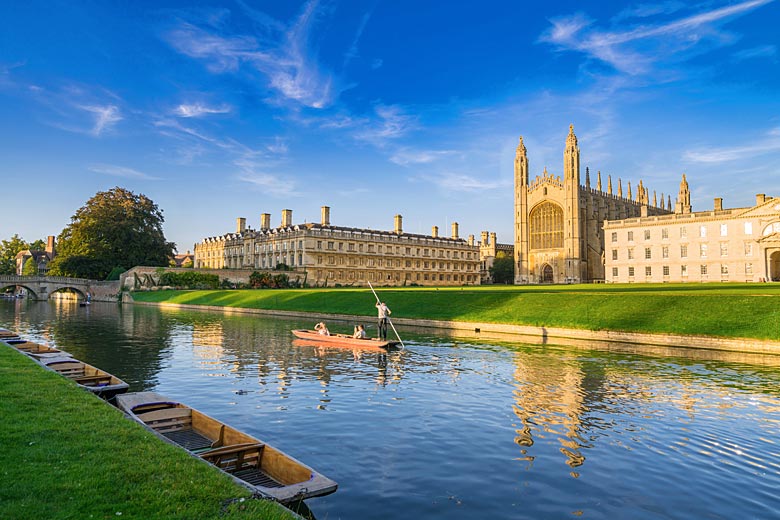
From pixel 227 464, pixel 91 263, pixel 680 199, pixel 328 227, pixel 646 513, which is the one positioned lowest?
pixel 646 513

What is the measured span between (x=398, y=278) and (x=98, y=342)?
84612 millimetres

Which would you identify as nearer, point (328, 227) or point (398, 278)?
point (328, 227)

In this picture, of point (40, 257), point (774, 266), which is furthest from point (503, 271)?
point (40, 257)

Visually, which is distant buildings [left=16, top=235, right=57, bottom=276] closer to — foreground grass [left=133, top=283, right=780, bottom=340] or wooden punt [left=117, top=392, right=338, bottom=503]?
foreground grass [left=133, top=283, right=780, bottom=340]

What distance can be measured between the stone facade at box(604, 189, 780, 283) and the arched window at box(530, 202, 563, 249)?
16107 mm

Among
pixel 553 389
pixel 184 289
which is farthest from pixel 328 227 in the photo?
pixel 553 389

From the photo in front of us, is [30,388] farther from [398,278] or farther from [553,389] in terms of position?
[398,278]

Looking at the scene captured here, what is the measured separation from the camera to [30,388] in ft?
36.7

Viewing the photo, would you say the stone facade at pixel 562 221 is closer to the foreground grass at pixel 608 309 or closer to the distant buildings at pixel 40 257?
the foreground grass at pixel 608 309

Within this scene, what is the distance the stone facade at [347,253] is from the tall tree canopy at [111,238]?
1874 centimetres

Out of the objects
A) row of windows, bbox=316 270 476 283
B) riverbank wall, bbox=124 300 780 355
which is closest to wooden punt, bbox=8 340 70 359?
riverbank wall, bbox=124 300 780 355

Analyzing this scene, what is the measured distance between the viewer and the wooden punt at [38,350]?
17.0m

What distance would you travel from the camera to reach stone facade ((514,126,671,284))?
306 feet

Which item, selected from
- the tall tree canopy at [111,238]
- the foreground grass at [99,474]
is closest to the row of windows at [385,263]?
the tall tree canopy at [111,238]
